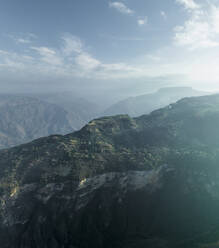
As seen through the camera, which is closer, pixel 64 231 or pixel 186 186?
pixel 64 231

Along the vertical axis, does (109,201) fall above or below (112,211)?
above

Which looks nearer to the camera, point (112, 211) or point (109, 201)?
point (112, 211)

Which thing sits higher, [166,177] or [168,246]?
[166,177]

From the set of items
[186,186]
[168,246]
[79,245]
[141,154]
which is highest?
[141,154]

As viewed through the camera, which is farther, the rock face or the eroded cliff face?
the rock face

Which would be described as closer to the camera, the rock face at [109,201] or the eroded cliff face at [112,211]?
the eroded cliff face at [112,211]

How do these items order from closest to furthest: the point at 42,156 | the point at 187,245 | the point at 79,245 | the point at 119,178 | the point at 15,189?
the point at 187,245, the point at 79,245, the point at 15,189, the point at 119,178, the point at 42,156

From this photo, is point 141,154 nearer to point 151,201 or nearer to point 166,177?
point 166,177

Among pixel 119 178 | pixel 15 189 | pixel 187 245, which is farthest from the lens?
pixel 119 178

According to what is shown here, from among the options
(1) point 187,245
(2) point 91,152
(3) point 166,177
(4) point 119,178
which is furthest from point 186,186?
(2) point 91,152
